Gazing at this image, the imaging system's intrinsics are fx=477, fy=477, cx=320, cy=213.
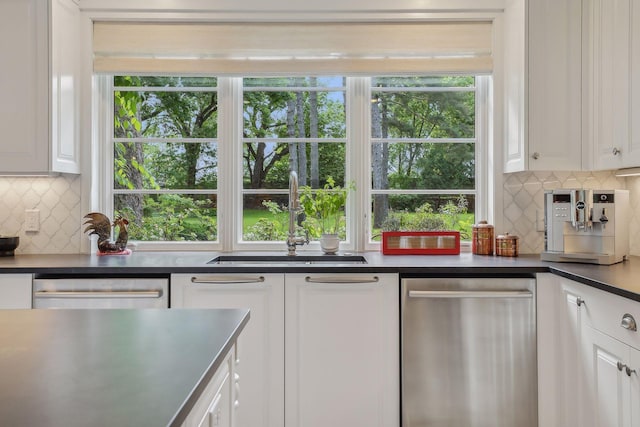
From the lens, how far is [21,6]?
8.26ft

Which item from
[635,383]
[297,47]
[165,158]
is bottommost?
[635,383]

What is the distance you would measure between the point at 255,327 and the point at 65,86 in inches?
68.2

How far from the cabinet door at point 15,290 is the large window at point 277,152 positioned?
2.57 ft

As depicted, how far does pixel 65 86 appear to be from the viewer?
268 cm

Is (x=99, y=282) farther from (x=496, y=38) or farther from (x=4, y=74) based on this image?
(x=496, y=38)

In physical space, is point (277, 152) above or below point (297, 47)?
below

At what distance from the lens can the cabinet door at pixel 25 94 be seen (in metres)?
2.52

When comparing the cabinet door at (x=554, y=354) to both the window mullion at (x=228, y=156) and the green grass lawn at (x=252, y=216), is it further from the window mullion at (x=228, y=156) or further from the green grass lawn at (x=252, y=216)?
the window mullion at (x=228, y=156)

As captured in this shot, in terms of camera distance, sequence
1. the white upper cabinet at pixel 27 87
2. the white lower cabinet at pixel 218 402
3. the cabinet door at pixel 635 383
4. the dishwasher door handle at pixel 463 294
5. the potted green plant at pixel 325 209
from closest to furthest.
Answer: the white lower cabinet at pixel 218 402
the cabinet door at pixel 635 383
the dishwasher door handle at pixel 463 294
the white upper cabinet at pixel 27 87
the potted green plant at pixel 325 209

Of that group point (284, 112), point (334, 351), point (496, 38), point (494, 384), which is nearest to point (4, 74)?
point (284, 112)

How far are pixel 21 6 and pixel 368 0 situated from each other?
1889 mm

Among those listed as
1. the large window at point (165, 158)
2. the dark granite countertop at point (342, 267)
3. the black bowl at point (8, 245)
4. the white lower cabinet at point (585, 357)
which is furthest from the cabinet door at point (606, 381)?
the black bowl at point (8, 245)

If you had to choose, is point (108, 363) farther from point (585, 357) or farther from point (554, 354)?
point (554, 354)

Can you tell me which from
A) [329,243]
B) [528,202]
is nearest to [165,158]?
[329,243]
